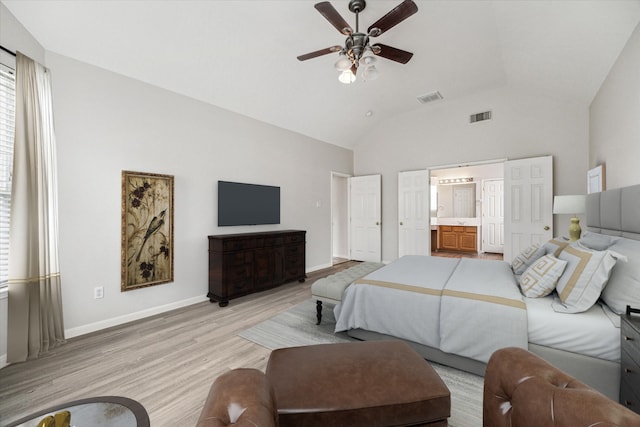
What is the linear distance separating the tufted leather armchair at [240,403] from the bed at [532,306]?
149 cm

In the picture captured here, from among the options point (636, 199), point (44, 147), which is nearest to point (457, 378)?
point (636, 199)

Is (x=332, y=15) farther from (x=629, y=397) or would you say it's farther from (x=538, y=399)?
(x=629, y=397)

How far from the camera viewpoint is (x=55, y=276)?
96.0 inches

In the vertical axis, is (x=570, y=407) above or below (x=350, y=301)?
above

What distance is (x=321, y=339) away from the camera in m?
2.54

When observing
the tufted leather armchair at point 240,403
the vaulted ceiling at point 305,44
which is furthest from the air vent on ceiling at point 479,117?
the tufted leather armchair at point 240,403

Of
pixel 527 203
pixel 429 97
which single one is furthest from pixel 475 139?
pixel 527 203

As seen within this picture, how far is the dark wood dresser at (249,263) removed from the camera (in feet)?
11.5

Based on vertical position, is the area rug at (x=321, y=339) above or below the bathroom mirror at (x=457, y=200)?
below

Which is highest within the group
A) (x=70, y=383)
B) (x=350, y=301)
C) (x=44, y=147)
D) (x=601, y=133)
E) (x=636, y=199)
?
(x=601, y=133)

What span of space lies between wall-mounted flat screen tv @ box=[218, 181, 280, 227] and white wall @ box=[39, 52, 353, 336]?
13 cm

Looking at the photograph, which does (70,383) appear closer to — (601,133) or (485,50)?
(485,50)

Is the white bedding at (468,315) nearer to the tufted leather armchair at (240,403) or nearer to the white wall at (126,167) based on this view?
the tufted leather armchair at (240,403)

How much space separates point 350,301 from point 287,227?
9.02ft
